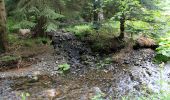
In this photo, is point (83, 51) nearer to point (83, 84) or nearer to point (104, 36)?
point (104, 36)

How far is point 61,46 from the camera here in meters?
12.6

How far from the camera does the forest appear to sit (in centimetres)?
831

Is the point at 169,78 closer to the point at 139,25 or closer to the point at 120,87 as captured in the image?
the point at 120,87

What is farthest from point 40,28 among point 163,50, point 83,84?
point 163,50

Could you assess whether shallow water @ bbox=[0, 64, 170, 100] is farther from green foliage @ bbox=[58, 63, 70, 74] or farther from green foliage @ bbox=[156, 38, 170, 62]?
green foliage @ bbox=[156, 38, 170, 62]

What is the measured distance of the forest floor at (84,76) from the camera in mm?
7820

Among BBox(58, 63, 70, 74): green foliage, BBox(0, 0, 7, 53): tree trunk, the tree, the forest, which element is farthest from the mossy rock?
the tree

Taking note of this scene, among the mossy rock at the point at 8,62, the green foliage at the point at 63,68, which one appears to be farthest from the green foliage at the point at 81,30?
the mossy rock at the point at 8,62

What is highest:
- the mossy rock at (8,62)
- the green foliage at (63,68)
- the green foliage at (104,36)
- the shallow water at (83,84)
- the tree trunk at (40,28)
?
the tree trunk at (40,28)

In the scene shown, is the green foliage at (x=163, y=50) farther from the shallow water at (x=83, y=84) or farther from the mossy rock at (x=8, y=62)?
the mossy rock at (x=8, y=62)

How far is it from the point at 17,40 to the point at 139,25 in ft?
17.2

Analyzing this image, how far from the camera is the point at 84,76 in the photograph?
9.34m

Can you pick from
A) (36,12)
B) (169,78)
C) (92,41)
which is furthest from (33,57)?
(169,78)

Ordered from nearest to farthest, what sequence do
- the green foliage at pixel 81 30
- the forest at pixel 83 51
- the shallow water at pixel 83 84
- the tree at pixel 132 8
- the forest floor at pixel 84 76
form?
the shallow water at pixel 83 84
the forest floor at pixel 84 76
the forest at pixel 83 51
the tree at pixel 132 8
the green foliage at pixel 81 30
